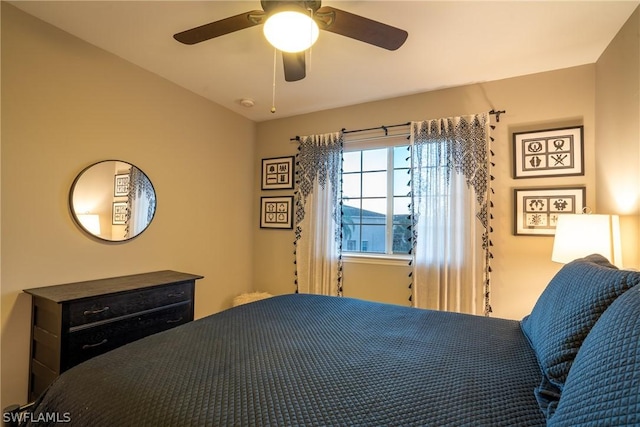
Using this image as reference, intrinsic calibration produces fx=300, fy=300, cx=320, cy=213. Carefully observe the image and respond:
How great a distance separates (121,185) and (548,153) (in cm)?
341

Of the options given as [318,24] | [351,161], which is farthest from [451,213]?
[318,24]

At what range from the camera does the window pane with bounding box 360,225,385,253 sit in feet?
10.2

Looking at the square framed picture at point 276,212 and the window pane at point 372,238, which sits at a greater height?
the square framed picture at point 276,212

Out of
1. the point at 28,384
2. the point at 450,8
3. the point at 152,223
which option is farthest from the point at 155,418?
the point at 450,8

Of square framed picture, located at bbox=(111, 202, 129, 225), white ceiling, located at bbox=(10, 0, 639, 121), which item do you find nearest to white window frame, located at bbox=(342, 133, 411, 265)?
white ceiling, located at bbox=(10, 0, 639, 121)

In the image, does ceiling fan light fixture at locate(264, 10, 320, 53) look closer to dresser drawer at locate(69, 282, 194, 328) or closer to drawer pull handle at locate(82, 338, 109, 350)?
dresser drawer at locate(69, 282, 194, 328)

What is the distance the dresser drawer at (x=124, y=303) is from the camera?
1781 millimetres

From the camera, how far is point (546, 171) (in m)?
2.40

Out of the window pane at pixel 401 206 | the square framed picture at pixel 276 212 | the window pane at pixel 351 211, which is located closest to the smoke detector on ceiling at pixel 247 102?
the square framed picture at pixel 276 212

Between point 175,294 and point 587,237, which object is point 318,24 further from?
point 175,294

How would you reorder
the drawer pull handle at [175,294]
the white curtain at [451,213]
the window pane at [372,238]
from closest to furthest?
the drawer pull handle at [175,294]
the white curtain at [451,213]
the window pane at [372,238]

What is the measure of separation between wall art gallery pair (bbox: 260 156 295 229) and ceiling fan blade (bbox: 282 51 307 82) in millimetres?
1642

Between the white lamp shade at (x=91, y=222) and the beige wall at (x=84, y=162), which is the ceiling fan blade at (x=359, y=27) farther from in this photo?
the white lamp shade at (x=91, y=222)

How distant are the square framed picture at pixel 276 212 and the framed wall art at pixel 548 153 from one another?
88.9 inches
